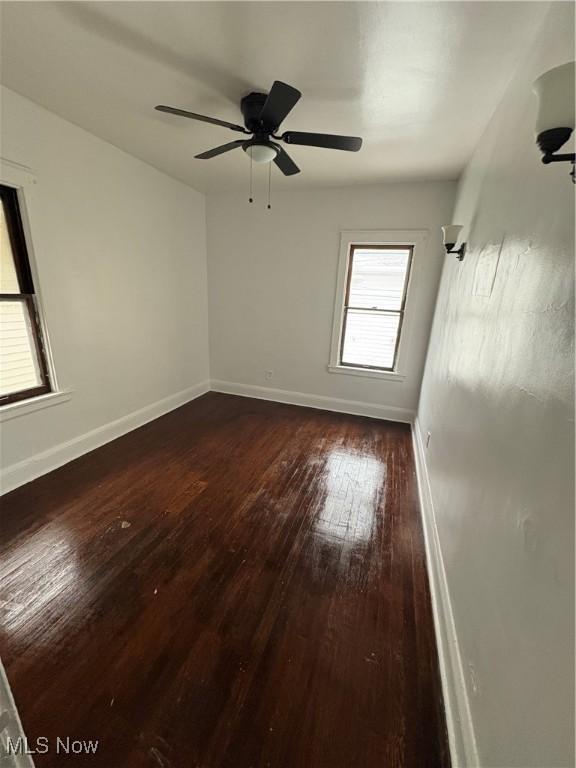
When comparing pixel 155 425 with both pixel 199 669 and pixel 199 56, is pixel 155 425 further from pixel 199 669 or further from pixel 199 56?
pixel 199 56

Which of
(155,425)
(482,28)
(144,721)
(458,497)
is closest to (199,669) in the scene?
(144,721)

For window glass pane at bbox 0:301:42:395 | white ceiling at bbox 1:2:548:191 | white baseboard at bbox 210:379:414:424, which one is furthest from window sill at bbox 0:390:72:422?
white baseboard at bbox 210:379:414:424

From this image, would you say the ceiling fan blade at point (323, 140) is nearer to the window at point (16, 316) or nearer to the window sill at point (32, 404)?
the window at point (16, 316)

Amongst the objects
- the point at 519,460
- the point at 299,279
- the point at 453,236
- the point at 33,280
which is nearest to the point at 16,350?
the point at 33,280

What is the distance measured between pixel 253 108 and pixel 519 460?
91.6 inches

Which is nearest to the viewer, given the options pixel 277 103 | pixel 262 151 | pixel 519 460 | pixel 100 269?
pixel 519 460

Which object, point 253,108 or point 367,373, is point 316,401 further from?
point 253,108

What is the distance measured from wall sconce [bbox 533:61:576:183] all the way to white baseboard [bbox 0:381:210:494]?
130 inches

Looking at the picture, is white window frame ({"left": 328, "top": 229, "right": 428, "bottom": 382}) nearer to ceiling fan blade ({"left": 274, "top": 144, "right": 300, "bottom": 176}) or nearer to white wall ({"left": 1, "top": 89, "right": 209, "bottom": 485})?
ceiling fan blade ({"left": 274, "top": 144, "right": 300, "bottom": 176})

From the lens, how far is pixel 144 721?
1086 mm

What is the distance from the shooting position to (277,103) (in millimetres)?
1566

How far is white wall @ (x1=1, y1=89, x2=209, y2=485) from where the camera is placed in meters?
2.21

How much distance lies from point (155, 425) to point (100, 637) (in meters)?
2.28

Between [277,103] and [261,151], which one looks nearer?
[277,103]
